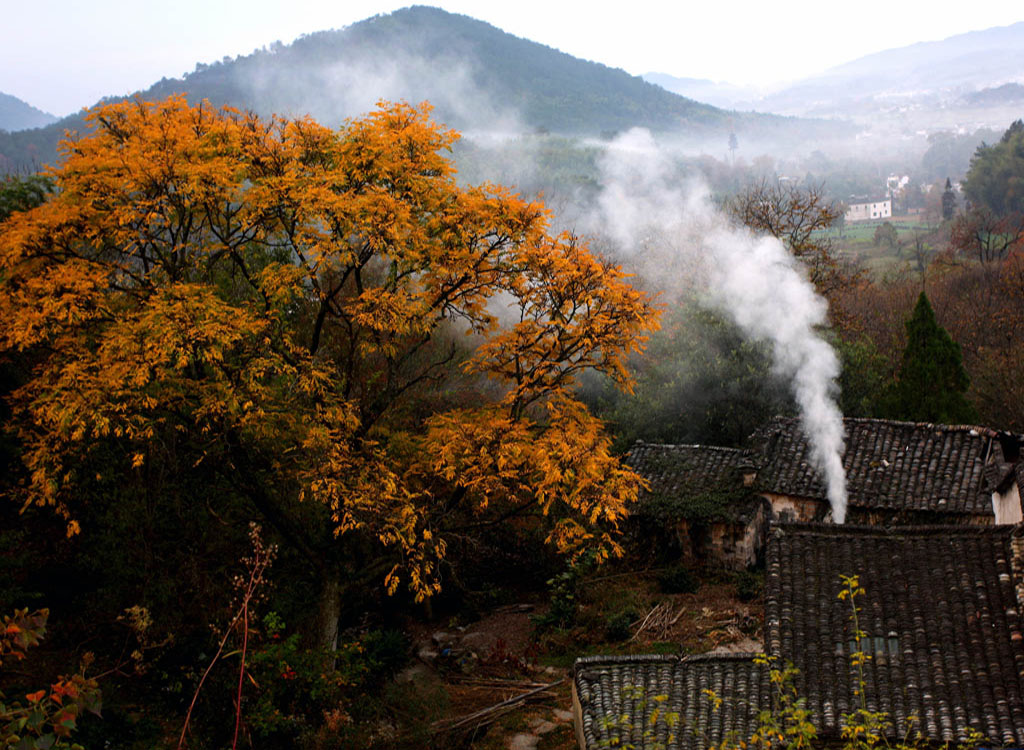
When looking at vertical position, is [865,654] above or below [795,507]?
above

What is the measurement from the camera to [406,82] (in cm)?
10588

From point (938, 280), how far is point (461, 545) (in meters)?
33.8

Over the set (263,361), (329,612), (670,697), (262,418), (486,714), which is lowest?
(486,714)

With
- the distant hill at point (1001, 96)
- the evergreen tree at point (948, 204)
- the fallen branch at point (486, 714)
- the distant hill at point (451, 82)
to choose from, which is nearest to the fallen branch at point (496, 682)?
the fallen branch at point (486, 714)

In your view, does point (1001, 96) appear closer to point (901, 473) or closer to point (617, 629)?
point (901, 473)

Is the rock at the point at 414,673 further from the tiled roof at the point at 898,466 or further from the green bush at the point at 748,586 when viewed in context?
the tiled roof at the point at 898,466

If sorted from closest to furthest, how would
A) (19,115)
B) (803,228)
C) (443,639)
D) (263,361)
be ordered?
(263,361)
(443,639)
(803,228)
(19,115)

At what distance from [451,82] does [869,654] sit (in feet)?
349

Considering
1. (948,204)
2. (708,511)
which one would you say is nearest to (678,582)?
(708,511)

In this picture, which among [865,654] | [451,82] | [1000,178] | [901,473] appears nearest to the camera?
[865,654]

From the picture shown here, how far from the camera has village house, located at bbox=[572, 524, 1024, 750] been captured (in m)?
9.88

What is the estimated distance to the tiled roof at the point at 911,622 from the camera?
982cm

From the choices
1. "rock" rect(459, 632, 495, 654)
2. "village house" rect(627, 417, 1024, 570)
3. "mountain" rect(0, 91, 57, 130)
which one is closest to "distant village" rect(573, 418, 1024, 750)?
"village house" rect(627, 417, 1024, 570)

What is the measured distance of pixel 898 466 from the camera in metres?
20.9
